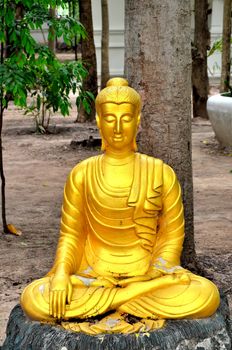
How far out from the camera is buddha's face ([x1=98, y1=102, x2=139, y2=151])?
332cm

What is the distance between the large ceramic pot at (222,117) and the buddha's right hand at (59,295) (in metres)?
6.95

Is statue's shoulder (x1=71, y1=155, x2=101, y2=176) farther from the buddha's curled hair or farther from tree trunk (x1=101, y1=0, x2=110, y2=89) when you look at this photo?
tree trunk (x1=101, y1=0, x2=110, y2=89)

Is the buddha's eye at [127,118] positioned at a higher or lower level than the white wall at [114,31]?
higher

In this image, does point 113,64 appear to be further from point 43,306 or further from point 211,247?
point 43,306

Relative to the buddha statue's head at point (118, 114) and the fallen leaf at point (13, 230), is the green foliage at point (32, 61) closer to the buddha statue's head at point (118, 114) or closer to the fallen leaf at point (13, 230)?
the fallen leaf at point (13, 230)

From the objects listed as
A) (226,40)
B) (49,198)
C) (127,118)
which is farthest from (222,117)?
(127,118)

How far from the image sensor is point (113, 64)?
62.8ft

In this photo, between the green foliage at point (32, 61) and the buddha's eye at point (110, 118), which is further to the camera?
the green foliage at point (32, 61)

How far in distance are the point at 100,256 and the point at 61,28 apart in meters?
2.58

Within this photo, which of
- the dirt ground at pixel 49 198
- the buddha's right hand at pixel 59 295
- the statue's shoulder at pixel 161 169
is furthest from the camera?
the dirt ground at pixel 49 198

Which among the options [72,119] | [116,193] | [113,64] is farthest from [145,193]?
[113,64]

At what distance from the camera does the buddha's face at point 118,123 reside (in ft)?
10.9

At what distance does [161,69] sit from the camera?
419 cm

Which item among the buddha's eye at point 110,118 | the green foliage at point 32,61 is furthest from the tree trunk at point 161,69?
the green foliage at point 32,61
